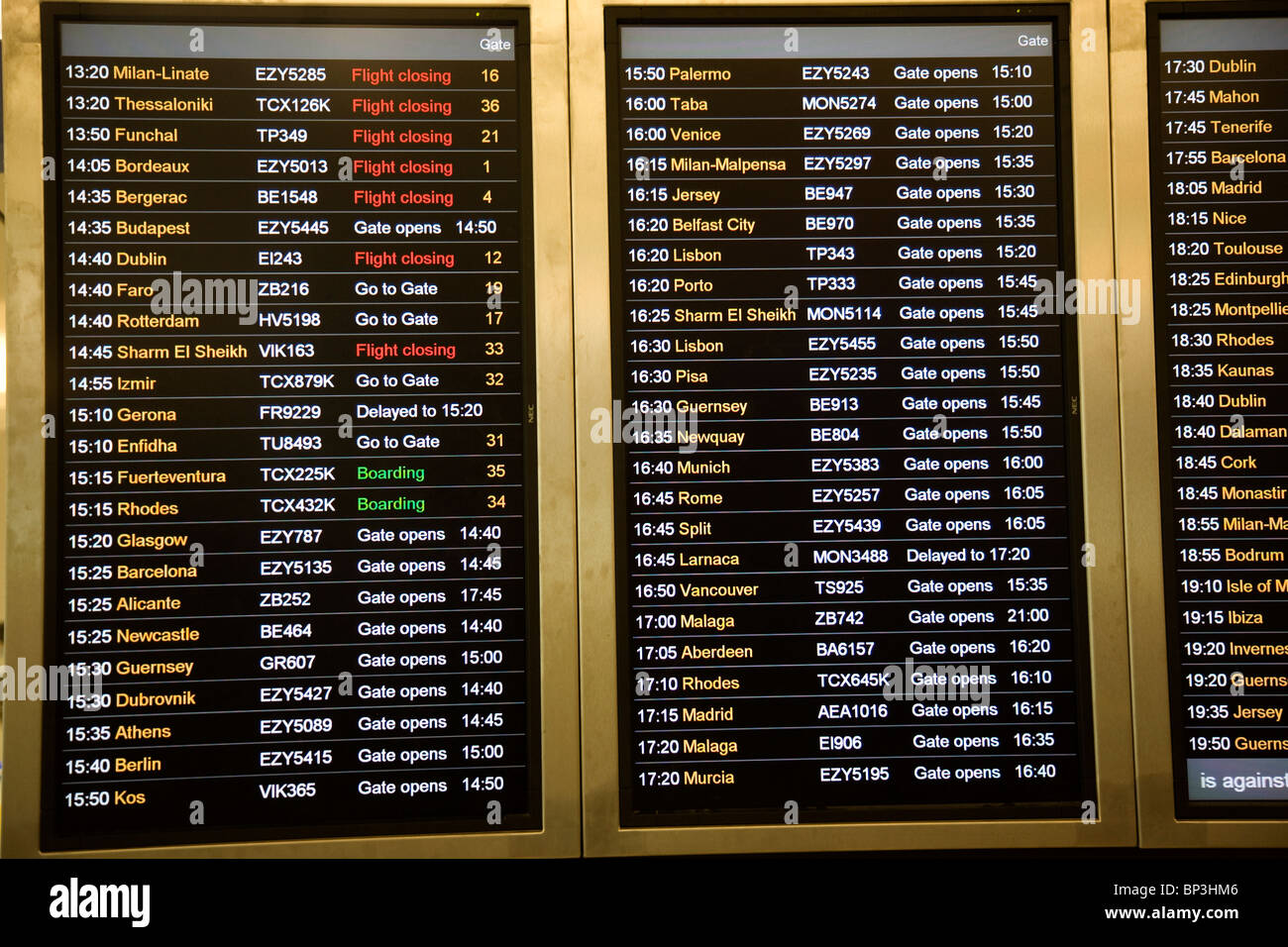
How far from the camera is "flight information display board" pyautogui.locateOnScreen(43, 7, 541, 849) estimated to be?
113 inches

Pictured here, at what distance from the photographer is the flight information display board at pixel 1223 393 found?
2963 mm

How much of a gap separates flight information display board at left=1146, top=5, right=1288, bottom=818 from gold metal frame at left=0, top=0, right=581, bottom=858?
179 cm

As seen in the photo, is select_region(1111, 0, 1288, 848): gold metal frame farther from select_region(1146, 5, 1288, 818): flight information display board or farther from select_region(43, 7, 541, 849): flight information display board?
select_region(43, 7, 541, 849): flight information display board

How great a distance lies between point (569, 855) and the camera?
9.48 ft

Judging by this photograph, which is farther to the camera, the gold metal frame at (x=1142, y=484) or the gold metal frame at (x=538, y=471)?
the gold metal frame at (x=1142, y=484)

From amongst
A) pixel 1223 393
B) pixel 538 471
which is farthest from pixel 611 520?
pixel 1223 393

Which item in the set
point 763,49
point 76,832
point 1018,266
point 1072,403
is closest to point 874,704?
point 1072,403

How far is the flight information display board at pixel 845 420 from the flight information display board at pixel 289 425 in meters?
0.39

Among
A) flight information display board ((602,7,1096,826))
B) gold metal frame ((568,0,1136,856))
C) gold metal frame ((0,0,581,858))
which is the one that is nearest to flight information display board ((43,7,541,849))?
gold metal frame ((0,0,581,858))

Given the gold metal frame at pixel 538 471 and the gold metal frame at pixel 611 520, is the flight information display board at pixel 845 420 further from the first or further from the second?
the gold metal frame at pixel 538 471

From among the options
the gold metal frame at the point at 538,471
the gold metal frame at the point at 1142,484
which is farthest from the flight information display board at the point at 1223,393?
the gold metal frame at the point at 538,471

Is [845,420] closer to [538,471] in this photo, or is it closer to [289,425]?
[538,471]

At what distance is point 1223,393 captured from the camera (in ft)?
9.94
